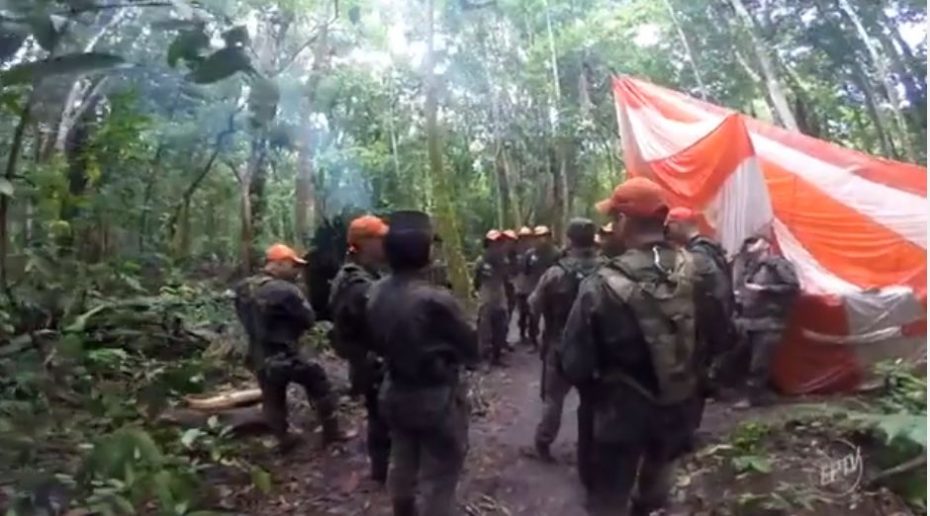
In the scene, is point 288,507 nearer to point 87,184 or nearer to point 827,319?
point 87,184

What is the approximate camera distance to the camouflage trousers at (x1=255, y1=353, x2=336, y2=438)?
7.81ft

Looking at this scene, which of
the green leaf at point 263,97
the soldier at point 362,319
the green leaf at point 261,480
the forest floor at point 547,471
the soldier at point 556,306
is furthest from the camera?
the soldier at point 556,306

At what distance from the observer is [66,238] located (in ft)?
5.83

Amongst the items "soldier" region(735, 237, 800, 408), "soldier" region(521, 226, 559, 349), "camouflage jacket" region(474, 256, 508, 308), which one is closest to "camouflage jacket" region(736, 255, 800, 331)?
"soldier" region(735, 237, 800, 408)

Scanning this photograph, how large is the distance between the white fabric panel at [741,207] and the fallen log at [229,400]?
1.01m

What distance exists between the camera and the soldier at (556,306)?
197 cm

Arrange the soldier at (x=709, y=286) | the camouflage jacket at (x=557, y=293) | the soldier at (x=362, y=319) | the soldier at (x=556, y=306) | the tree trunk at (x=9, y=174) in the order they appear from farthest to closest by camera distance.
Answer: the camouflage jacket at (x=557, y=293)
the soldier at (x=556, y=306)
the soldier at (x=362, y=319)
the soldier at (x=709, y=286)
the tree trunk at (x=9, y=174)

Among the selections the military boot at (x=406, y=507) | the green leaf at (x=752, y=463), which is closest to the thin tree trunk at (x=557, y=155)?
the military boot at (x=406, y=507)

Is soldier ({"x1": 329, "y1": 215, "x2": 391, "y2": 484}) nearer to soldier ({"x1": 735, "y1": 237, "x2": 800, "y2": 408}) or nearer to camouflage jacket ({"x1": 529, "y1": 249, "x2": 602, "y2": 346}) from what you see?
camouflage jacket ({"x1": 529, "y1": 249, "x2": 602, "y2": 346})

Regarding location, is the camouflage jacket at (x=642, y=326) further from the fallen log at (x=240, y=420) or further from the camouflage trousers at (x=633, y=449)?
the fallen log at (x=240, y=420)

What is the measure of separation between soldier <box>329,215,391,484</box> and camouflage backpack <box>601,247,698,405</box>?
612 millimetres

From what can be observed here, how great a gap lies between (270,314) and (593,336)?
1.23 m

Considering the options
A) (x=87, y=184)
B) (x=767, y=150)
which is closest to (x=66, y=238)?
(x=87, y=184)

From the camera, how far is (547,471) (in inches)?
72.2
